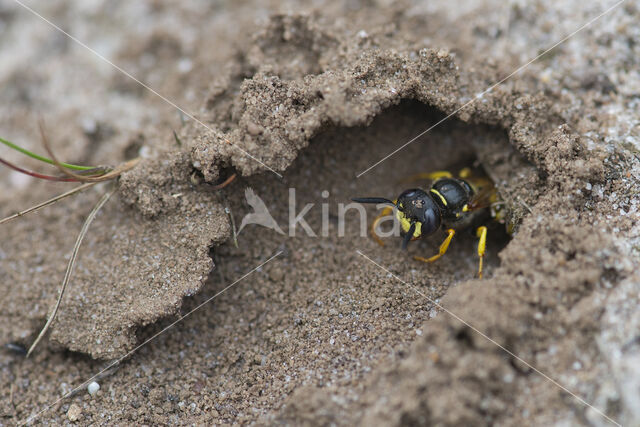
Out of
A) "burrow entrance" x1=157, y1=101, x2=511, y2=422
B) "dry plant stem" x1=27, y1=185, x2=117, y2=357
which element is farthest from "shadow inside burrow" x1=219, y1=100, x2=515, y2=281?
"dry plant stem" x1=27, y1=185, x2=117, y2=357

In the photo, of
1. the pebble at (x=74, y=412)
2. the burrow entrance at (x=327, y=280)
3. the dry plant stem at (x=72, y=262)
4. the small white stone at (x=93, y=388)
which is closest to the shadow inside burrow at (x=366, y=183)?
the burrow entrance at (x=327, y=280)

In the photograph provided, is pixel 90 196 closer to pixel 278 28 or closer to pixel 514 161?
pixel 278 28

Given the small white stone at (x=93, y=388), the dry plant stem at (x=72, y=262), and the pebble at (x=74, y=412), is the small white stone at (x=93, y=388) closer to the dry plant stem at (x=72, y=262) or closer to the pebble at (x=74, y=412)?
the pebble at (x=74, y=412)

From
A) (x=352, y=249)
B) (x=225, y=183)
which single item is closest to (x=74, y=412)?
(x=225, y=183)

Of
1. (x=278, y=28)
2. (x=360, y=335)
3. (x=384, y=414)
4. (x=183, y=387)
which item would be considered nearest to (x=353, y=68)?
(x=278, y=28)

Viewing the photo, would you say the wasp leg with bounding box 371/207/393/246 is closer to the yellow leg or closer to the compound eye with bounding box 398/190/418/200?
the compound eye with bounding box 398/190/418/200

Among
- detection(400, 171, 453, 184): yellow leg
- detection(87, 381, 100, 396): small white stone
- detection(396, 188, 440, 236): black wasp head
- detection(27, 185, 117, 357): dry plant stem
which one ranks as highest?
detection(400, 171, 453, 184): yellow leg
